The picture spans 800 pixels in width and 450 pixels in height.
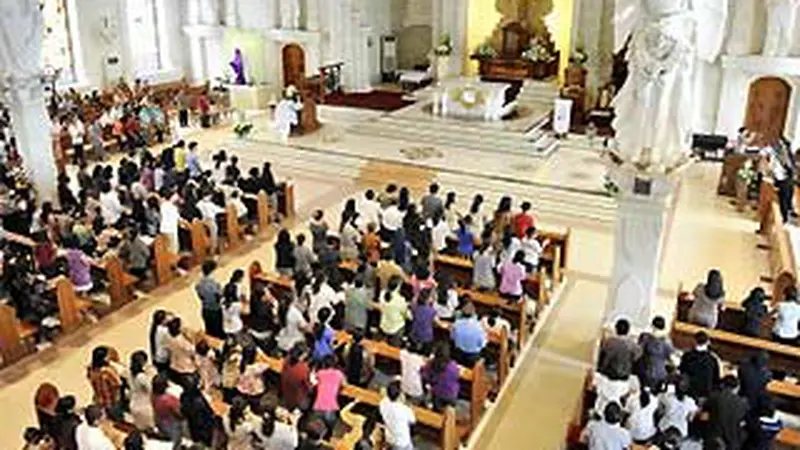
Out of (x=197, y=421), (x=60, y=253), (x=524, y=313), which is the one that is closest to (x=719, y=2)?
(x=524, y=313)

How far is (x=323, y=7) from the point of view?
22109mm

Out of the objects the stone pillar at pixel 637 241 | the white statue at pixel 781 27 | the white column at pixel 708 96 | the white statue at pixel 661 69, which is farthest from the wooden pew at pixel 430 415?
the white statue at pixel 781 27

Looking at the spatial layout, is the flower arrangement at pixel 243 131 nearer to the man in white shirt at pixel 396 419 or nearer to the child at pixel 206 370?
the child at pixel 206 370

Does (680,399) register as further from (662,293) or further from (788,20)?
(788,20)

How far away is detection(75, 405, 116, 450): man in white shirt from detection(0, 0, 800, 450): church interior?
23 millimetres

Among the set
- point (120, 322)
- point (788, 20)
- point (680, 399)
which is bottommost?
point (120, 322)

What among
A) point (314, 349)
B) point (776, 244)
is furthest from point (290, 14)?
point (314, 349)

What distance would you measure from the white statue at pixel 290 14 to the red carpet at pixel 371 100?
2515 millimetres

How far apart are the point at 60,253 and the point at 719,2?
8809mm

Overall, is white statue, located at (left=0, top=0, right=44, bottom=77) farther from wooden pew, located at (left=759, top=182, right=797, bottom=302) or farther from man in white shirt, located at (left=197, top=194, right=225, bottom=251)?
wooden pew, located at (left=759, top=182, right=797, bottom=302)

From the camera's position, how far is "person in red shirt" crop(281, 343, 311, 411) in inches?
289

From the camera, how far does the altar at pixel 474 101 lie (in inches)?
725

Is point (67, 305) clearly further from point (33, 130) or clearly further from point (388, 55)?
point (388, 55)

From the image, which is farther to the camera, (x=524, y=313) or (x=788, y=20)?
(x=788, y=20)
